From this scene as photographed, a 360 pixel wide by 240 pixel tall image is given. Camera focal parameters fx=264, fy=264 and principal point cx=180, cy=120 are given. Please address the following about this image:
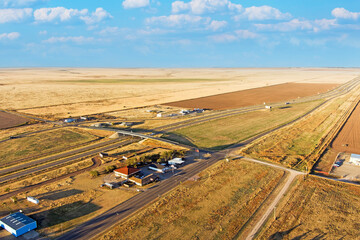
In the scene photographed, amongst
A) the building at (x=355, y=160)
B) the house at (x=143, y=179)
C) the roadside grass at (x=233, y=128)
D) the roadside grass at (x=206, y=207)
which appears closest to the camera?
the roadside grass at (x=206, y=207)

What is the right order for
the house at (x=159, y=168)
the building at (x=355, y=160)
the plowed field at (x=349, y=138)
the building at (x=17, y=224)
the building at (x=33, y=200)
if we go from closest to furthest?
1. the building at (x=17, y=224)
2. the building at (x=33, y=200)
3. the house at (x=159, y=168)
4. the building at (x=355, y=160)
5. the plowed field at (x=349, y=138)

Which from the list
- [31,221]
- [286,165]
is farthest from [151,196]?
[286,165]

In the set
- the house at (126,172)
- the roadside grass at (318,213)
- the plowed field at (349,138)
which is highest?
the plowed field at (349,138)

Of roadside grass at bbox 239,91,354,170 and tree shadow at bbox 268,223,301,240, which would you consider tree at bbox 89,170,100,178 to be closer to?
roadside grass at bbox 239,91,354,170

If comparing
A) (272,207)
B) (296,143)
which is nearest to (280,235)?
(272,207)

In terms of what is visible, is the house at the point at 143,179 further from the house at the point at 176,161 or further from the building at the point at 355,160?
the building at the point at 355,160

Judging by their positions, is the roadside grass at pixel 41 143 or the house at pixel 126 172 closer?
the house at pixel 126 172

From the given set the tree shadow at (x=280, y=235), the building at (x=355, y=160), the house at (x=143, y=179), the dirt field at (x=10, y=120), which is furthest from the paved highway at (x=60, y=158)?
the building at (x=355, y=160)
